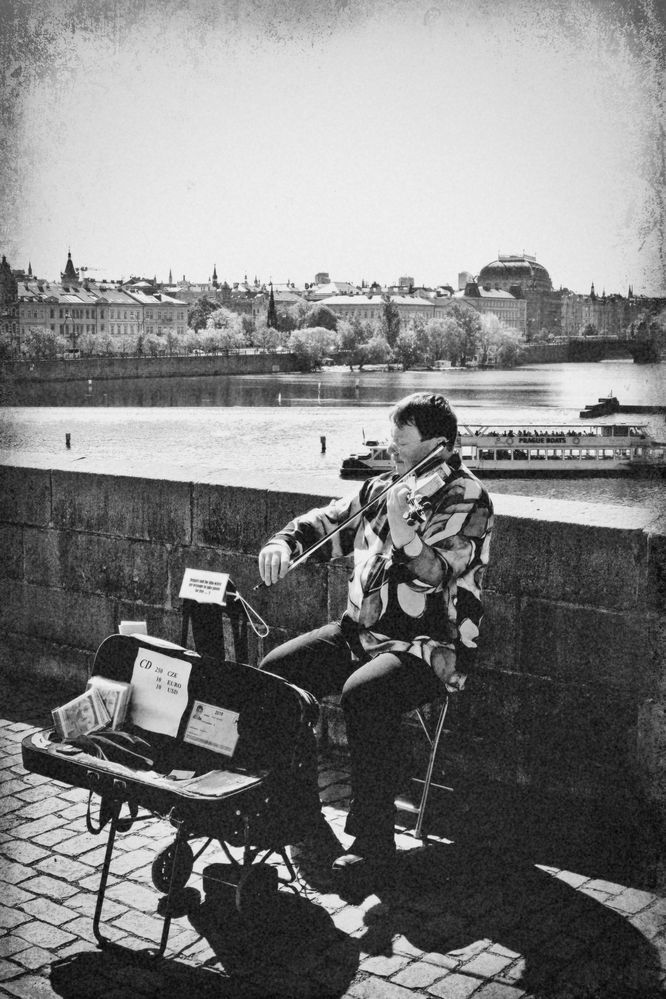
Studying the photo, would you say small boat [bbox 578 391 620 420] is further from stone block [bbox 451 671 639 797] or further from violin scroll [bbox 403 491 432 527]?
violin scroll [bbox 403 491 432 527]

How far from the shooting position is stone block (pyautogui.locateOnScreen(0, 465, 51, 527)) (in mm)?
5070

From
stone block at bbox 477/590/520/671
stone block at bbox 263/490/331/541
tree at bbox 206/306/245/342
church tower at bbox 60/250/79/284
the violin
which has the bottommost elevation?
stone block at bbox 477/590/520/671

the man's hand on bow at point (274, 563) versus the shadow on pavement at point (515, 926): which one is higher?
the man's hand on bow at point (274, 563)

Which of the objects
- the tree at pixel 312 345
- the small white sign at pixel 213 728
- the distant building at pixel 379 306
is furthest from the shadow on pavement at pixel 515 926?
the tree at pixel 312 345

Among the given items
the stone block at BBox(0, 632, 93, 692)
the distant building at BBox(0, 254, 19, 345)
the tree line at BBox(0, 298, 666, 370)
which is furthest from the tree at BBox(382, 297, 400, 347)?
the stone block at BBox(0, 632, 93, 692)

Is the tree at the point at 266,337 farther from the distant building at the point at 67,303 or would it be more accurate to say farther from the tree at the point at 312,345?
the distant building at the point at 67,303

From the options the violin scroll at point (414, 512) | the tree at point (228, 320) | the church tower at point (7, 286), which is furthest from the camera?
the tree at point (228, 320)

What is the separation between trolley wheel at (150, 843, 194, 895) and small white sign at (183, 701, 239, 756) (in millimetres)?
271

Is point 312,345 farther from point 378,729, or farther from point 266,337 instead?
point 378,729

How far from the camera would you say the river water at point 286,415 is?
513 cm

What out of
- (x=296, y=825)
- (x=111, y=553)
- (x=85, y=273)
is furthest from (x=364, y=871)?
(x=85, y=273)

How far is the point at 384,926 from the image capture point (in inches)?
112

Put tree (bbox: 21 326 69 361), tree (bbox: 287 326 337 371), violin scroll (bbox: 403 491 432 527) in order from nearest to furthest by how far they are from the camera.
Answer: violin scroll (bbox: 403 491 432 527) → tree (bbox: 21 326 69 361) → tree (bbox: 287 326 337 371)

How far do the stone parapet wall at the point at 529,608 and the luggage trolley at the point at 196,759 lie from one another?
911 mm
